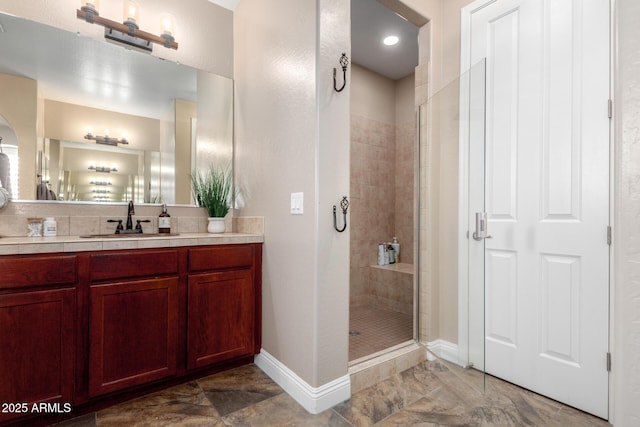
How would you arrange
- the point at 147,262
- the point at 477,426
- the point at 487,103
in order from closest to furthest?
the point at 477,426 < the point at 147,262 < the point at 487,103

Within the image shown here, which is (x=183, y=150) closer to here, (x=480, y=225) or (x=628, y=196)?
(x=480, y=225)

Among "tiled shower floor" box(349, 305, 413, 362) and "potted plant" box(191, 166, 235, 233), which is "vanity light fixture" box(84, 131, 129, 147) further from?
"tiled shower floor" box(349, 305, 413, 362)

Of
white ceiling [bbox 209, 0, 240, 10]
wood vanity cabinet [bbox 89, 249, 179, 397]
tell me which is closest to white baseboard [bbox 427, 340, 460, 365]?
wood vanity cabinet [bbox 89, 249, 179, 397]

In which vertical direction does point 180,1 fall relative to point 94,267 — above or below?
above

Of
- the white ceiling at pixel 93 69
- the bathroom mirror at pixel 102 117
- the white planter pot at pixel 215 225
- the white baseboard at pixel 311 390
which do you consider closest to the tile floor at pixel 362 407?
the white baseboard at pixel 311 390

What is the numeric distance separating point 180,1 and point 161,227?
168 centimetres

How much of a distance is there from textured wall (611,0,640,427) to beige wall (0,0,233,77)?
8.48 ft

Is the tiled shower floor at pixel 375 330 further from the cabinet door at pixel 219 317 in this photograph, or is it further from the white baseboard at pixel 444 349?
the cabinet door at pixel 219 317

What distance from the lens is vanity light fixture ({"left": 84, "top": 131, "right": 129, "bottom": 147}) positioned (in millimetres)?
2055

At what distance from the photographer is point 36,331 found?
4.75 feet

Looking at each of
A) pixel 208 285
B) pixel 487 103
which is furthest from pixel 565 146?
pixel 208 285

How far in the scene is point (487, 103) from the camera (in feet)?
6.72

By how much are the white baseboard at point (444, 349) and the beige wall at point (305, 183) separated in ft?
2.63

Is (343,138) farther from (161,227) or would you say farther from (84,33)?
(84,33)
